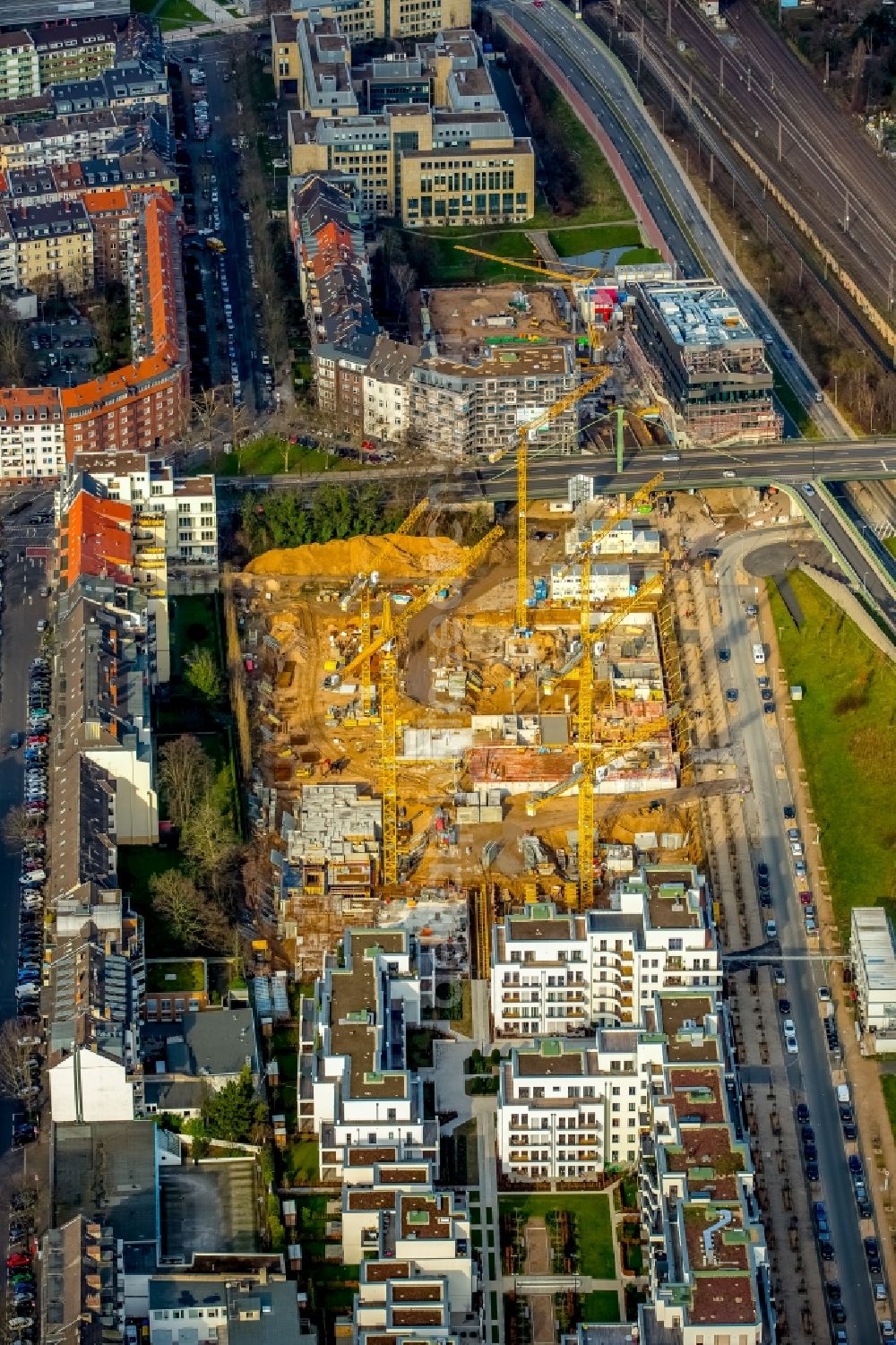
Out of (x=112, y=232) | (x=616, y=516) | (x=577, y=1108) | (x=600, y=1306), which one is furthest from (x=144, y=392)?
(x=600, y=1306)

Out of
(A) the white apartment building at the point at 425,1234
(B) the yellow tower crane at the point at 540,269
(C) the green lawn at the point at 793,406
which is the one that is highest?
(B) the yellow tower crane at the point at 540,269

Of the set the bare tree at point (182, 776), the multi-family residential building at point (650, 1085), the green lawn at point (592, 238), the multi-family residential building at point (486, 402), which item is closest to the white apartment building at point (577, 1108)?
the multi-family residential building at point (650, 1085)

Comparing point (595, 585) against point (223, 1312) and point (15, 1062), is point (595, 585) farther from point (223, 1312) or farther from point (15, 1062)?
point (223, 1312)

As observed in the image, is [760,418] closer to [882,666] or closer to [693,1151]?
[882,666]

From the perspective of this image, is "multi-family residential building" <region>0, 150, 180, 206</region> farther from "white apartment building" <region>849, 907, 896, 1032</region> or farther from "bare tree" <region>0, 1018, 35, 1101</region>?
"white apartment building" <region>849, 907, 896, 1032</region>

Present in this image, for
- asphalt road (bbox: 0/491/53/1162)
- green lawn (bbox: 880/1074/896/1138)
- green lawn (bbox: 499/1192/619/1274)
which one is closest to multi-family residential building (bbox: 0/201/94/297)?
asphalt road (bbox: 0/491/53/1162)

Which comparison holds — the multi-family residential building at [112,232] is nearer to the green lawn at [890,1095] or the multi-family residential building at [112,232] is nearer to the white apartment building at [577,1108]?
the white apartment building at [577,1108]

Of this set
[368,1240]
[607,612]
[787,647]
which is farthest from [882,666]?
[368,1240]
